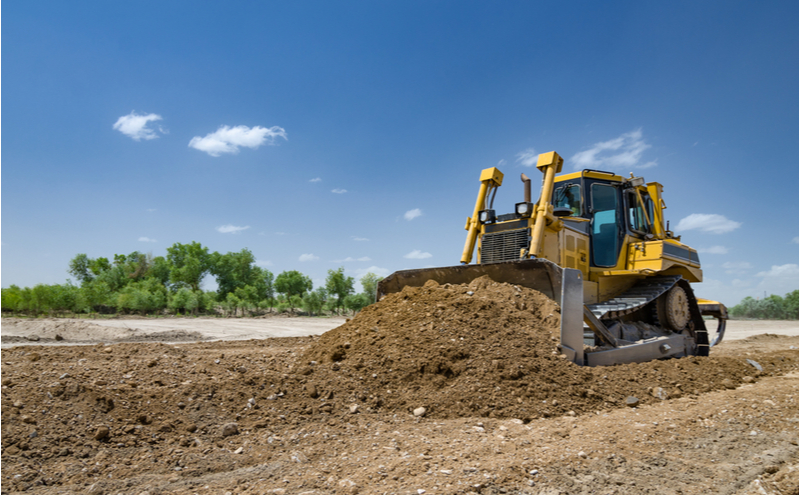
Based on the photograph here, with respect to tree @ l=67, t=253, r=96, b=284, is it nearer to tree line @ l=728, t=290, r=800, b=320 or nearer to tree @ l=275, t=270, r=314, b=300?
tree @ l=275, t=270, r=314, b=300

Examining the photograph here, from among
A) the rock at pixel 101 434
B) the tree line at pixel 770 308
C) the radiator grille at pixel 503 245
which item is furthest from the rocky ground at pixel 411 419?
the tree line at pixel 770 308

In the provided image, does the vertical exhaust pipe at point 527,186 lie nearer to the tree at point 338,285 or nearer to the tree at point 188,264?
the tree at point 338,285

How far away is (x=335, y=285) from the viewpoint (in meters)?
35.9

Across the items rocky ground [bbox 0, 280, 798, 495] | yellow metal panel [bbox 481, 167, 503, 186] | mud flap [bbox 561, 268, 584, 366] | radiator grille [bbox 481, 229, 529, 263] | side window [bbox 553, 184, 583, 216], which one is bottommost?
rocky ground [bbox 0, 280, 798, 495]

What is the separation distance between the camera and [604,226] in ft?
26.5

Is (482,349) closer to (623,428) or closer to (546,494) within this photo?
(623,428)

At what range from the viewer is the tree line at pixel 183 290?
77.0 feet

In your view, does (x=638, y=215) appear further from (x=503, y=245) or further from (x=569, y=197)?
(x=503, y=245)

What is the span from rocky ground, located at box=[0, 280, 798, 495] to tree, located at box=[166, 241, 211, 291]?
123ft

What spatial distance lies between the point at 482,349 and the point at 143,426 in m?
3.23

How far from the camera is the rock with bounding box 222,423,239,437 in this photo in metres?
3.69

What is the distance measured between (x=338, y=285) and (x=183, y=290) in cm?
1105

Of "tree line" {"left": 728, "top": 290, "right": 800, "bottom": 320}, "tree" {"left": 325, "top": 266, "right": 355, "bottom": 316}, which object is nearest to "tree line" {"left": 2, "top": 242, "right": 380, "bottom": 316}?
"tree" {"left": 325, "top": 266, "right": 355, "bottom": 316}

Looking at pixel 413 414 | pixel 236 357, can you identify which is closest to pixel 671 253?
pixel 413 414
